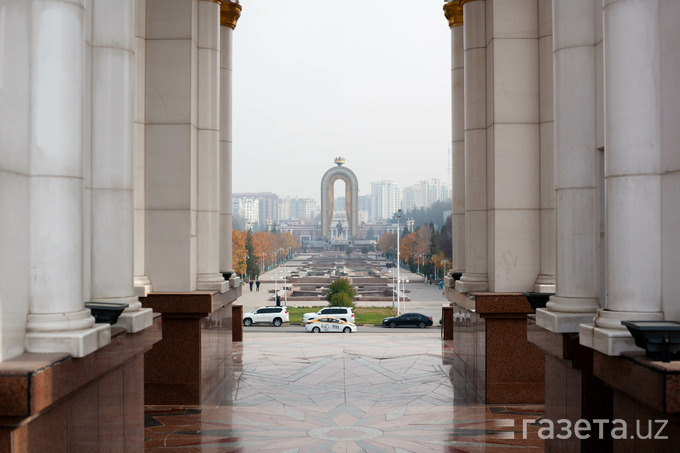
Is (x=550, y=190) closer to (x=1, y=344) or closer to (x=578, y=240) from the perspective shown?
(x=578, y=240)

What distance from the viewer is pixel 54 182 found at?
763 cm

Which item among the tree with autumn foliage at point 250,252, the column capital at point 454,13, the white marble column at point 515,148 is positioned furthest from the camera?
Answer: the tree with autumn foliage at point 250,252

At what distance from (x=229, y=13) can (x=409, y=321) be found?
2225 centimetres

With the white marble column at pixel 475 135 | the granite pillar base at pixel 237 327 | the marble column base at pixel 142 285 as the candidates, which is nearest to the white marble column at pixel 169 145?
the marble column base at pixel 142 285

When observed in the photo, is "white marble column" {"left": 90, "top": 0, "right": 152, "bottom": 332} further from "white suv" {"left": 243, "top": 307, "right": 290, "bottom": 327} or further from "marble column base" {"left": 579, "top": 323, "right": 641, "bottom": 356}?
"white suv" {"left": 243, "top": 307, "right": 290, "bottom": 327}

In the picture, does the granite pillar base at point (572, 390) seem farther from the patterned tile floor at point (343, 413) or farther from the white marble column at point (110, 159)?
the white marble column at point (110, 159)

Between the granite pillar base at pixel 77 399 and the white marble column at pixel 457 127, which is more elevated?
the white marble column at pixel 457 127

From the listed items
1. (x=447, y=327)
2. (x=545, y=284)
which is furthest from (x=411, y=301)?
(x=545, y=284)

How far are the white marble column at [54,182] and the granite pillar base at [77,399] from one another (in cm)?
36

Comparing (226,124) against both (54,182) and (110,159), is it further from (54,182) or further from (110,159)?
A: (54,182)

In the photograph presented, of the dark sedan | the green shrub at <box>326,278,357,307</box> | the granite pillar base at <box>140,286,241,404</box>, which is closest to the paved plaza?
the green shrub at <box>326,278,357,307</box>

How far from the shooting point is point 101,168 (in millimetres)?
9727

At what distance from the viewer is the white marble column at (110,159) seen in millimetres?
9695

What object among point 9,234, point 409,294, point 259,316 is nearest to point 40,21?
point 9,234
